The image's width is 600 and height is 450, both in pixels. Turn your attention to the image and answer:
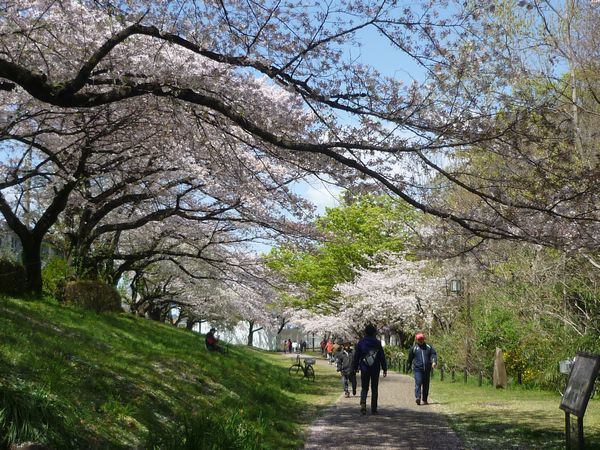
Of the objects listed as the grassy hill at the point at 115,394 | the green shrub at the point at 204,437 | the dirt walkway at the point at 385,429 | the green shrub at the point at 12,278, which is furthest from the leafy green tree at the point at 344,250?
the green shrub at the point at 204,437

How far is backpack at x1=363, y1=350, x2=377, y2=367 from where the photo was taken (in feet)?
37.7

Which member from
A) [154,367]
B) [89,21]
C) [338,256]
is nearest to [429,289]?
[338,256]

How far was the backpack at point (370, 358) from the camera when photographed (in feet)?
37.7

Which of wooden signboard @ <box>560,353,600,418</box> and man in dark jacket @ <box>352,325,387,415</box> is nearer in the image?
wooden signboard @ <box>560,353,600,418</box>

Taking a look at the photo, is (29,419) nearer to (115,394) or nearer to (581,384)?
(115,394)

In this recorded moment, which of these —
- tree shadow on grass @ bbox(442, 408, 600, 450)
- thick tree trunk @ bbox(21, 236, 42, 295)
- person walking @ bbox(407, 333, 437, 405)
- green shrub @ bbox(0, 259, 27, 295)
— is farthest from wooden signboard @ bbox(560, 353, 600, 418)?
thick tree trunk @ bbox(21, 236, 42, 295)

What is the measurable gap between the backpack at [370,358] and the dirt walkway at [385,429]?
94 centimetres

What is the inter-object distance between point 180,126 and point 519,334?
12724 millimetres

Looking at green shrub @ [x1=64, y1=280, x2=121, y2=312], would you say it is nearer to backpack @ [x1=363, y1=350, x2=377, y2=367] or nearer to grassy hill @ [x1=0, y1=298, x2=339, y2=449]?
grassy hill @ [x1=0, y1=298, x2=339, y2=449]

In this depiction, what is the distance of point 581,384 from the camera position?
6504 mm

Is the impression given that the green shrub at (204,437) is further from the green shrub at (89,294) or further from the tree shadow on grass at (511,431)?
the green shrub at (89,294)

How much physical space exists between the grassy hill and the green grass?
8.98ft

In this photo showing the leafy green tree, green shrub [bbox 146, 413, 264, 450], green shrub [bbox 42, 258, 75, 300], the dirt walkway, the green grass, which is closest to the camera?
green shrub [bbox 146, 413, 264, 450]

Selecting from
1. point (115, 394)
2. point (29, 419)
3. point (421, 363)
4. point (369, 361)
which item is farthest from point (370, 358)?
point (29, 419)
